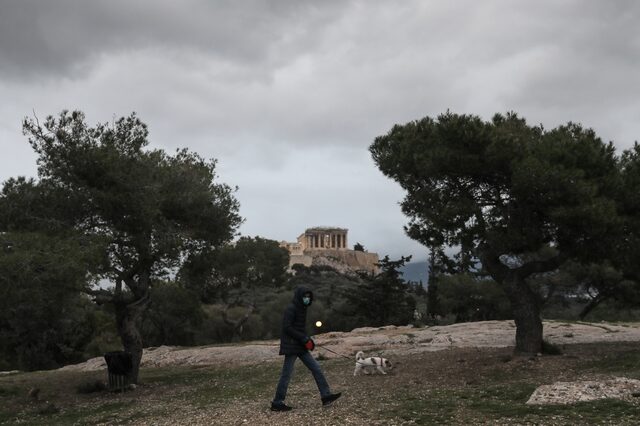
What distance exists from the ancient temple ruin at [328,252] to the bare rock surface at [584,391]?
111 m

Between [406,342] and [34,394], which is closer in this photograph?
[34,394]

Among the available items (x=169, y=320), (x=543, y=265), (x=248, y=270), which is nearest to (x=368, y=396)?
(x=543, y=265)

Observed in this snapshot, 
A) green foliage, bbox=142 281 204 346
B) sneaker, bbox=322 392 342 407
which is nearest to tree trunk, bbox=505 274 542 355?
sneaker, bbox=322 392 342 407

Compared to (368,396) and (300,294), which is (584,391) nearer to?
(368,396)

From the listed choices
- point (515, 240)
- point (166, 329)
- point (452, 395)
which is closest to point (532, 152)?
point (515, 240)

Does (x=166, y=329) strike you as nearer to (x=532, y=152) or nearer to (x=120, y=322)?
(x=120, y=322)

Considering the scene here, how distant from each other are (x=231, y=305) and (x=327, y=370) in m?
32.9

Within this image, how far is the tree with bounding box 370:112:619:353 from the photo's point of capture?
1416cm

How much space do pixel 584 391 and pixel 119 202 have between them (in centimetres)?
1239

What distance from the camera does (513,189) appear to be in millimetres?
14820

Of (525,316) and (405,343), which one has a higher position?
(525,316)

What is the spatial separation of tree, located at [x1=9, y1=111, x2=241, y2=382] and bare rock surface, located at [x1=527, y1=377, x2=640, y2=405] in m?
10.9

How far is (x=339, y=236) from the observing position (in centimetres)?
16512

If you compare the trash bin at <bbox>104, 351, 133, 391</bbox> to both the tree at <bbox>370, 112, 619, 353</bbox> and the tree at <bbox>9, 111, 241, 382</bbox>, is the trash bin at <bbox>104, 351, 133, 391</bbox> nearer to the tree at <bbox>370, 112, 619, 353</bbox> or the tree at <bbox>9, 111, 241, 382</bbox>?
the tree at <bbox>9, 111, 241, 382</bbox>
